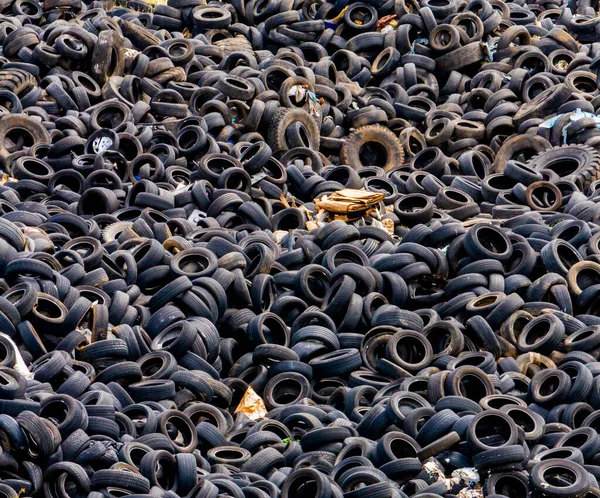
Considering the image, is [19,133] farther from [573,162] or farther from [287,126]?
[573,162]

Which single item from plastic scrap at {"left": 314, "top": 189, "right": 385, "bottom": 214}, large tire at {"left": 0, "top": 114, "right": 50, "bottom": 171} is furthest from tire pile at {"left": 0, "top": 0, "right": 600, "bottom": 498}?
plastic scrap at {"left": 314, "top": 189, "right": 385, "bottom": 214}

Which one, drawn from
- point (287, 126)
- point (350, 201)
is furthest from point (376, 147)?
point (350, 201)

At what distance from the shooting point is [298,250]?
13.1 metres

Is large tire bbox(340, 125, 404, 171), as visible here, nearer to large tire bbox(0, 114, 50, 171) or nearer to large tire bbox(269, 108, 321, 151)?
large tire bbox(269, 108, 321, 151)

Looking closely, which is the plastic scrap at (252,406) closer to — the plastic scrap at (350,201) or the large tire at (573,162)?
the plastic scrap at (350,201)

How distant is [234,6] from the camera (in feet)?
66.2

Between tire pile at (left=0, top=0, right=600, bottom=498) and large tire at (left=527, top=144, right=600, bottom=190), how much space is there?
2.0 inches

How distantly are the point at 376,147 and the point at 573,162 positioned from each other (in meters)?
3.11

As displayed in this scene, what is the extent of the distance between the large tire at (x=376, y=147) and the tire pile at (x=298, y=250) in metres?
0.05

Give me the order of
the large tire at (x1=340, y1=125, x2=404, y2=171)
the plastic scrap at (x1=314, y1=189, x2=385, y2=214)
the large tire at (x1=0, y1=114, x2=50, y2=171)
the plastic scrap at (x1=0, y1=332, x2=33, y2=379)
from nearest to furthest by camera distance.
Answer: the plastic scrap at (x1=0, y1=332, x2=33, y2=379)
the plastic scrap at (x1=314, y1=189, x2=385, y2=214)
the large tire at (x1=0, y1=114, x2=50, y2=171)
the large tire at (x1=340, y1=125, x2=404, y2=171)

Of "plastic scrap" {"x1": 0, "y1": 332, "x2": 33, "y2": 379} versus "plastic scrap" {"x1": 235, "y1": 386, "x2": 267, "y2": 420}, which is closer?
"plastic scrap" {"x1": 0, "y1": 332, "x2": 33, "y2": 379}

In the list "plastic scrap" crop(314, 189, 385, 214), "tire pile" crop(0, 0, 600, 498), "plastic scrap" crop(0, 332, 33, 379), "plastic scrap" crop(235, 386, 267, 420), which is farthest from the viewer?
"plastic scrap" crop(314, 189, 385, 214)

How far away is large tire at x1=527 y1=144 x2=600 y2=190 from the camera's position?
15320 mm

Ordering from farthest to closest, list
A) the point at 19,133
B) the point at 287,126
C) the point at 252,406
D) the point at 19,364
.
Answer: the point at 287,126, the point at 19,133, the point at 252,406, the point at 19,364
